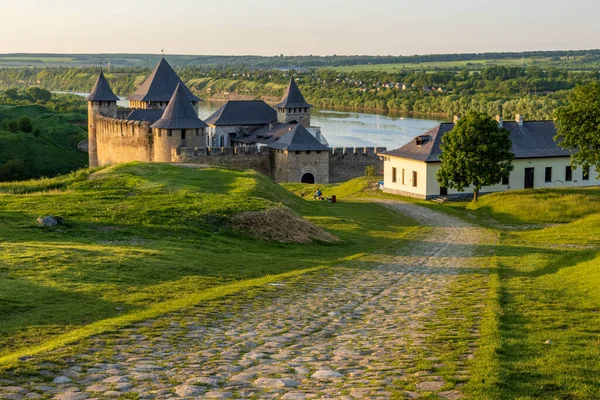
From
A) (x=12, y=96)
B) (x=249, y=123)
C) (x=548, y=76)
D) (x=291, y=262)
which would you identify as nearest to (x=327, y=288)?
(x=291, y=262)

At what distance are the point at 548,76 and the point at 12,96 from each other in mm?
73482

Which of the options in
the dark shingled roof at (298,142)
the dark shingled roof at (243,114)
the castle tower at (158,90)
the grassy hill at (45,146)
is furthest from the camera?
the grassy hill at (45,146)

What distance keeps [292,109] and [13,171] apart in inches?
596

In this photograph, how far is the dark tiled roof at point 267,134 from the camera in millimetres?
39750

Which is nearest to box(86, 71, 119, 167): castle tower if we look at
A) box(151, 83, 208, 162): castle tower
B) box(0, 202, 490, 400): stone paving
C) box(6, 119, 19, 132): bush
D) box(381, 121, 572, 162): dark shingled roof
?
box(151, 83, 208, 162): castle tower

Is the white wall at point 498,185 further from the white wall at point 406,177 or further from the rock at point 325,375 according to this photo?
the rock at point 325,375

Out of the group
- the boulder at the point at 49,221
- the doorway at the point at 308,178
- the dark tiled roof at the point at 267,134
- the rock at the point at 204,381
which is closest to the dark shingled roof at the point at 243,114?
the dark tiled roof at the point at 267,134

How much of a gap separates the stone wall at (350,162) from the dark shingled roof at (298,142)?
110 cm

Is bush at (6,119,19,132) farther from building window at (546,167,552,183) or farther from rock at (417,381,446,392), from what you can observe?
rock at (417,381,446,392)

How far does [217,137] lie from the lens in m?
42.8

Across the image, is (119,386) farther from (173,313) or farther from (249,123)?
(249,123)

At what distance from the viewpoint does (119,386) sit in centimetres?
548

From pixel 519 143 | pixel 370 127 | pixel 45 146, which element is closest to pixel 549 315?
pixel 519 143

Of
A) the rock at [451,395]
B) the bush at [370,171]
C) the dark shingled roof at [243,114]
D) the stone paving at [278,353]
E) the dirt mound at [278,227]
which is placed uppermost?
the dark shingled roof at [243,114]
